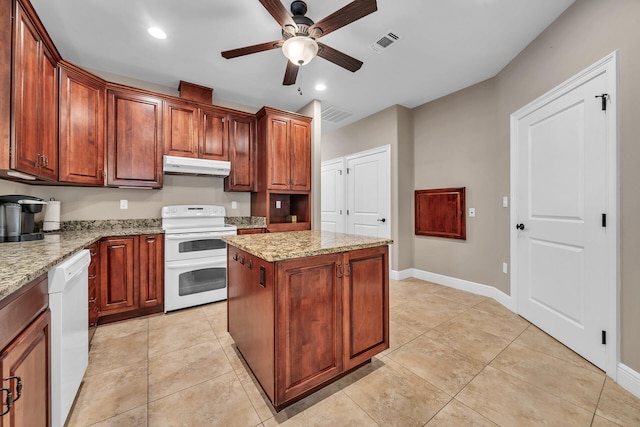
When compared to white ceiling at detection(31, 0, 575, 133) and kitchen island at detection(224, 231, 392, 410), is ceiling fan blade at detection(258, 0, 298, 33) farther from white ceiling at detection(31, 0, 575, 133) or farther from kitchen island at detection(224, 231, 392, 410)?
kitchen island at detection(224, 231, 392, 410)

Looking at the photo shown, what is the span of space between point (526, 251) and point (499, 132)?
144 centimetres

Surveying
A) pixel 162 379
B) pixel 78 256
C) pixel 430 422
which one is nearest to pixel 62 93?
pixel 78 256

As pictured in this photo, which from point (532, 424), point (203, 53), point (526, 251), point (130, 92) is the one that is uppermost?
point (203, 53)

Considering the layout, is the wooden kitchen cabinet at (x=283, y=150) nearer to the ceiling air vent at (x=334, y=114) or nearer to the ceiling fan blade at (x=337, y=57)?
the ceiling air vent at (x=334, y=114)

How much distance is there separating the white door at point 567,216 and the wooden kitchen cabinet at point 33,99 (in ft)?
13.1

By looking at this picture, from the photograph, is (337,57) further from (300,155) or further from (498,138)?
(498,138)

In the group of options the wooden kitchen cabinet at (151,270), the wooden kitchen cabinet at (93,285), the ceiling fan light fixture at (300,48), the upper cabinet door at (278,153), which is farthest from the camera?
the upper cabinet door at (278,153)

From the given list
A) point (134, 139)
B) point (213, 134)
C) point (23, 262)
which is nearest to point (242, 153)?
point (213, 134)

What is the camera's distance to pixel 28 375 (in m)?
0.95

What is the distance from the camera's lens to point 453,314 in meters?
2.80

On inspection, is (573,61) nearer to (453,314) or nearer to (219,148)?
(453,314)

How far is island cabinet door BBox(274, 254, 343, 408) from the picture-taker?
1.41 meters

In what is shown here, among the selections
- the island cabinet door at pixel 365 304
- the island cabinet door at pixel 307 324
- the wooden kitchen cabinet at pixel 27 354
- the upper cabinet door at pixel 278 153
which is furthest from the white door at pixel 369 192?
the wooden kitchen cabinet at pixel 27 354

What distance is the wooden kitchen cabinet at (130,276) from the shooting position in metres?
2.54
